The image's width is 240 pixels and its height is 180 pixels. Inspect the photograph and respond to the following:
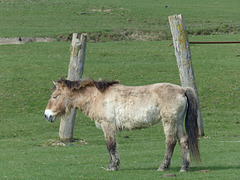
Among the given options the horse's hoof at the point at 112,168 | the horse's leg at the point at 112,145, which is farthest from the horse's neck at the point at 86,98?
the horse's hoof at the point at 112,168

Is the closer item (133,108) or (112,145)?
(133,108)

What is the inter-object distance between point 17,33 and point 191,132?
33.0 meters

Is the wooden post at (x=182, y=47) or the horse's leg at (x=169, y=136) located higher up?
the wooden post at (x=182, y=47)

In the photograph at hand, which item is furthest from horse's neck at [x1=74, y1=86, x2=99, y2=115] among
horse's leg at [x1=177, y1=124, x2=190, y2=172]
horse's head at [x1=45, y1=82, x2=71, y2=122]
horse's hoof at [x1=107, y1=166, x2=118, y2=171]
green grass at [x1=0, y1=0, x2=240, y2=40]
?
green grass at [x1=0, y1=0, x2=240, y2=40]

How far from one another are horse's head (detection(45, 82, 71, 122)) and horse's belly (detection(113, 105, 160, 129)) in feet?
4.58

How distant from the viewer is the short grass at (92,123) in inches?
485

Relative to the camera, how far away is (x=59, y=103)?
486 inches

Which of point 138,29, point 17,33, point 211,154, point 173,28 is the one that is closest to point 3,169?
point 211,154

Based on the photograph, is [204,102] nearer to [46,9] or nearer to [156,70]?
[156,70]

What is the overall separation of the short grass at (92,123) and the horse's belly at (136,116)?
110cm

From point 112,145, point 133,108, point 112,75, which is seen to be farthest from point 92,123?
point 133,108

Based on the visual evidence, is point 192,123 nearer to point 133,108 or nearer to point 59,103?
point 133,108

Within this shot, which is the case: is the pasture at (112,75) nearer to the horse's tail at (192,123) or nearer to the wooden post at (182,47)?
the horse's tail at (192,123)

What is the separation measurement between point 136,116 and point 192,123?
4.45 ft
